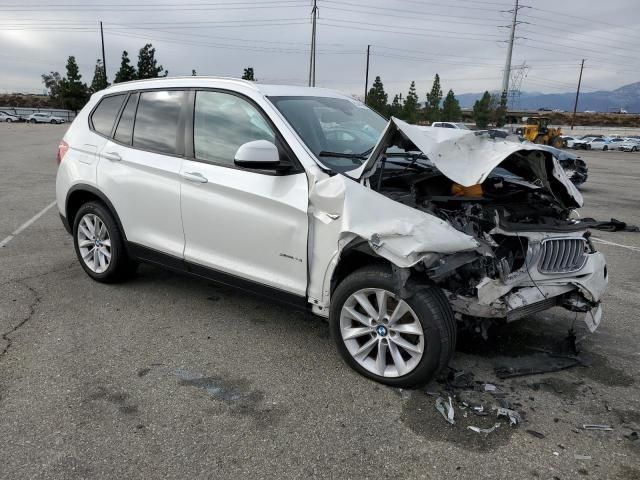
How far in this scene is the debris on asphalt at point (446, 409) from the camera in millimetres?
2986

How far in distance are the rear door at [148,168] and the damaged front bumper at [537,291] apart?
2.35m

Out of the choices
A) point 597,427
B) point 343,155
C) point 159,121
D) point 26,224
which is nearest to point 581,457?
point 597,427

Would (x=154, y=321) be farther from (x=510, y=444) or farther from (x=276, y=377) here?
(x=510, y=444)

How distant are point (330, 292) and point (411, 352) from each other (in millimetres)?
656

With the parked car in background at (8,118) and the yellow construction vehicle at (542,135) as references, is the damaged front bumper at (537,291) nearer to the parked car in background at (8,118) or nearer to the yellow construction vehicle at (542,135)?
the yellow construction vehicle at (542,135)

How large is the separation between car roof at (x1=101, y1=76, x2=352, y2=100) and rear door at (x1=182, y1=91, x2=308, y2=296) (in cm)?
9

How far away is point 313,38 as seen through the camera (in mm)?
47125

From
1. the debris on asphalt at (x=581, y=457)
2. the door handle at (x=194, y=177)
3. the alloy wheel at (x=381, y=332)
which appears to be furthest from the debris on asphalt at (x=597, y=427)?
the door handle at (x=194, y=177)

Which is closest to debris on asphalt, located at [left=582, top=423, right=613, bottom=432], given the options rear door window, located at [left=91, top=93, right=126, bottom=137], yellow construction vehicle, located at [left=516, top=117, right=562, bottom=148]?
Answer: rear door window, located at [left=91, top=93, right=126, bottom=137]

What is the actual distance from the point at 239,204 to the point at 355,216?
96 cm

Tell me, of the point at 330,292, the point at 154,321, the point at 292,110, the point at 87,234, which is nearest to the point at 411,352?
the point at 330,292

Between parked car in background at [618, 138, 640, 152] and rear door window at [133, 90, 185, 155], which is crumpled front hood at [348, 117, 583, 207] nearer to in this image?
rear door window at [133, 90, 185, 155]

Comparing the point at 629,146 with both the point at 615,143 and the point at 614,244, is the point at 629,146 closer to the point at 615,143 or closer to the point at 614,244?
the point at 615,143

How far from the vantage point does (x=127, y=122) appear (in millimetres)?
4723
